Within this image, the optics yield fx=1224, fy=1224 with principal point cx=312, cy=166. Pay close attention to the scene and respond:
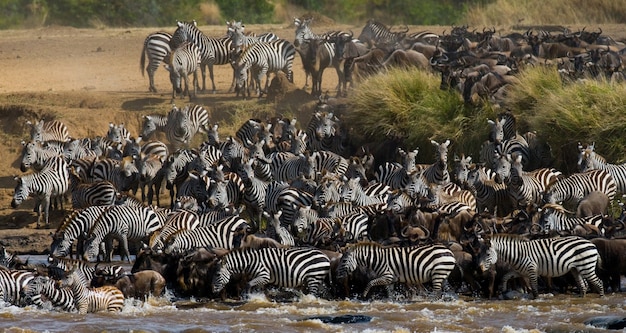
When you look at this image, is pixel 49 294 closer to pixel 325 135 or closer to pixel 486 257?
pixel 486 257

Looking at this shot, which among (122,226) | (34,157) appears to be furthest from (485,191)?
(34,157)

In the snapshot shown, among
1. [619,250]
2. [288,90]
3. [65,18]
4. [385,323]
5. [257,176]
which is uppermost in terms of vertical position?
[65,18]

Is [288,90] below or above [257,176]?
above

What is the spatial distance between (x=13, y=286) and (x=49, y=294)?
0.51m

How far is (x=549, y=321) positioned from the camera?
1349cm

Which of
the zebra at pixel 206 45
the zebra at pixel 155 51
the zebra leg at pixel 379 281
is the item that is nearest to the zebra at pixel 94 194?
the zebra leg at pixel 379 281

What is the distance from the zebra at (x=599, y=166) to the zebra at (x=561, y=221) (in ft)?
6.90

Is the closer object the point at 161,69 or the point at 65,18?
the point at 161,69

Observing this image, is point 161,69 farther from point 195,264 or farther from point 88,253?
point 195,264

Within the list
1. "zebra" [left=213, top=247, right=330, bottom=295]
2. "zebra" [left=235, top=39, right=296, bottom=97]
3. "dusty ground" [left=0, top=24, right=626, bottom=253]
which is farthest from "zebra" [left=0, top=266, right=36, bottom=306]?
"zebra" [left=235, top=39, right=296, bottom=97]

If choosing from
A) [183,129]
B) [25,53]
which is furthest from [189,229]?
[25,53]

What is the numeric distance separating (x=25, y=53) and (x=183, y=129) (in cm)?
1061

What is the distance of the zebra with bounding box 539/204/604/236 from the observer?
52.3 ft

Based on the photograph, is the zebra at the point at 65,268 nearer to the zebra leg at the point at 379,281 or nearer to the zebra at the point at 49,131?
the zebra leg at the point at 379,281
